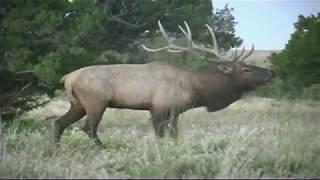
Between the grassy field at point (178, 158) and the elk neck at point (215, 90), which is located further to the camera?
the elk neck at point (215, 90)

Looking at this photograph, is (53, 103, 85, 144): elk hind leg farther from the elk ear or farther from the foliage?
the elk ear

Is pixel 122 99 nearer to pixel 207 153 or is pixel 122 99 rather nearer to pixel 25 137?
pixel 25 137

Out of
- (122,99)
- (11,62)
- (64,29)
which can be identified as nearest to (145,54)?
(64,29)

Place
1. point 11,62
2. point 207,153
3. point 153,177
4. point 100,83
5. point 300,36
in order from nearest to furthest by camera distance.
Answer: point 153,177 → point 207,153 → point 100,83 → point 11,62 → point 300,36

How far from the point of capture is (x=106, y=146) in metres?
9.31

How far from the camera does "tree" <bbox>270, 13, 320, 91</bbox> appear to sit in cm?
2636

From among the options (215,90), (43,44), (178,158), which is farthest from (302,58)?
(178,158)

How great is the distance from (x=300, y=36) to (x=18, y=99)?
17783 millimetres

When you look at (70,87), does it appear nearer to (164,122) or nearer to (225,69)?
(164,122)

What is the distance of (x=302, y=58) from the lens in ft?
88.1

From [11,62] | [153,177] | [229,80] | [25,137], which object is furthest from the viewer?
[11,62]

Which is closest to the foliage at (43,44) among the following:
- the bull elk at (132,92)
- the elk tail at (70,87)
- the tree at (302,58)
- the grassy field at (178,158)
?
the elk tail at (70,87)

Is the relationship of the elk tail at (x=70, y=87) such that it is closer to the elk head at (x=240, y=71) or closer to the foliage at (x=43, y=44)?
the elk head at (x=240, y=71)

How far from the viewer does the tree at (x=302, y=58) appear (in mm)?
26359
